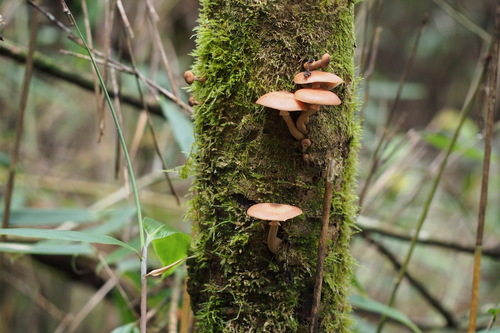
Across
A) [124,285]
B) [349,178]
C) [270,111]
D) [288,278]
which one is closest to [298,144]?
[270,111]

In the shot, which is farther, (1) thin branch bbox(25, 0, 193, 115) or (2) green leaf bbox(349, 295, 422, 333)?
(2) green leaf bbox(349, 295, 422, 333)

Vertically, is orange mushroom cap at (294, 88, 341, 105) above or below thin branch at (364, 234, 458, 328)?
above

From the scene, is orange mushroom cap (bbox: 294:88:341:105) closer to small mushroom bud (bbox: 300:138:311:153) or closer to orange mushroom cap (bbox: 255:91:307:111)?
orange mushroom cap (bbox: 255:91:307:111)

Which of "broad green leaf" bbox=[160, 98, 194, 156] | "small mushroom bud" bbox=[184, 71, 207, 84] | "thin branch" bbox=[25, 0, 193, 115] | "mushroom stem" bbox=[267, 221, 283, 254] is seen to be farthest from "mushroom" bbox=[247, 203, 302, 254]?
"broad green leaf" bbox=[160, 98, 194, 156]

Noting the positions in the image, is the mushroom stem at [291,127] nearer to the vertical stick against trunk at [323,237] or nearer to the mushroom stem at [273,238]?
the vertical stick against trunk at [323,237]

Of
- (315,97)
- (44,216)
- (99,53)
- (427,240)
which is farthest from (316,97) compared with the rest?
(427,240)

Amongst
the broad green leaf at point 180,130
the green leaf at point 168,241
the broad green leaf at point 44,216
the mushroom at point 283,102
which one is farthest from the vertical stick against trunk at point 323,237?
the broad green leaf at point 44,216

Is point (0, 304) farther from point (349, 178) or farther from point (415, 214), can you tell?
point (415, 214)
